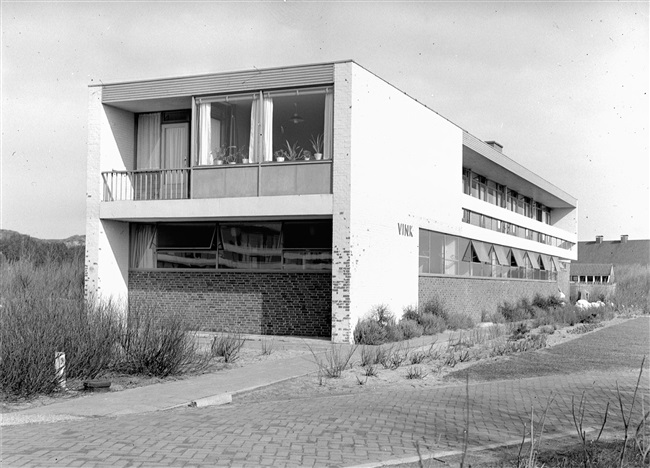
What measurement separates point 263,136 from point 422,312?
8.28 meters

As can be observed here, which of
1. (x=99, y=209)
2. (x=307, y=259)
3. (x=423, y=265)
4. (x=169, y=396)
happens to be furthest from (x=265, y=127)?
(x=169, y=396)

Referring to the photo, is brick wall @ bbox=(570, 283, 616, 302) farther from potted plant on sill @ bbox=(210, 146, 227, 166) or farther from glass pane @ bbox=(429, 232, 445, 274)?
potted plant on sill @ bbox=(210, 146, 227, 166)

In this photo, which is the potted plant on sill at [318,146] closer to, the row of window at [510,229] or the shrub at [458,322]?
Result: the shrub at [458,322]

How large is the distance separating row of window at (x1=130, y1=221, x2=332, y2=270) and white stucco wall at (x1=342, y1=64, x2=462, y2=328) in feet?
4.86

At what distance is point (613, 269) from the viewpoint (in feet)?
260

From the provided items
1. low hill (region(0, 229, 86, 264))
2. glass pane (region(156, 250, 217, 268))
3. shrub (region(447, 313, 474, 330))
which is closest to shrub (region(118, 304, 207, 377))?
glass pane (region(156, 250, 217, 268))

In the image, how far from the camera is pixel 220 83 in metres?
21.4

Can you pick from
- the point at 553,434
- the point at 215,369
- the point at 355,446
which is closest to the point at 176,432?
the point at 355,446

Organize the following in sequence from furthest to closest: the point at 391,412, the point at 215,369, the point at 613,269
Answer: the point at 613,269 < the point at 215,369 < the point at 391,412

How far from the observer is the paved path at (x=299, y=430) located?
7.34 meters

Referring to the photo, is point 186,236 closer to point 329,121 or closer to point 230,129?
point 230,129

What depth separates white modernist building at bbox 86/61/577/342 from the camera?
20.1 metres

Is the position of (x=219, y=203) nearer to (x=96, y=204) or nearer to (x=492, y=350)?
(x=96, y=204)

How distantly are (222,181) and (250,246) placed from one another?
2.31 metres
